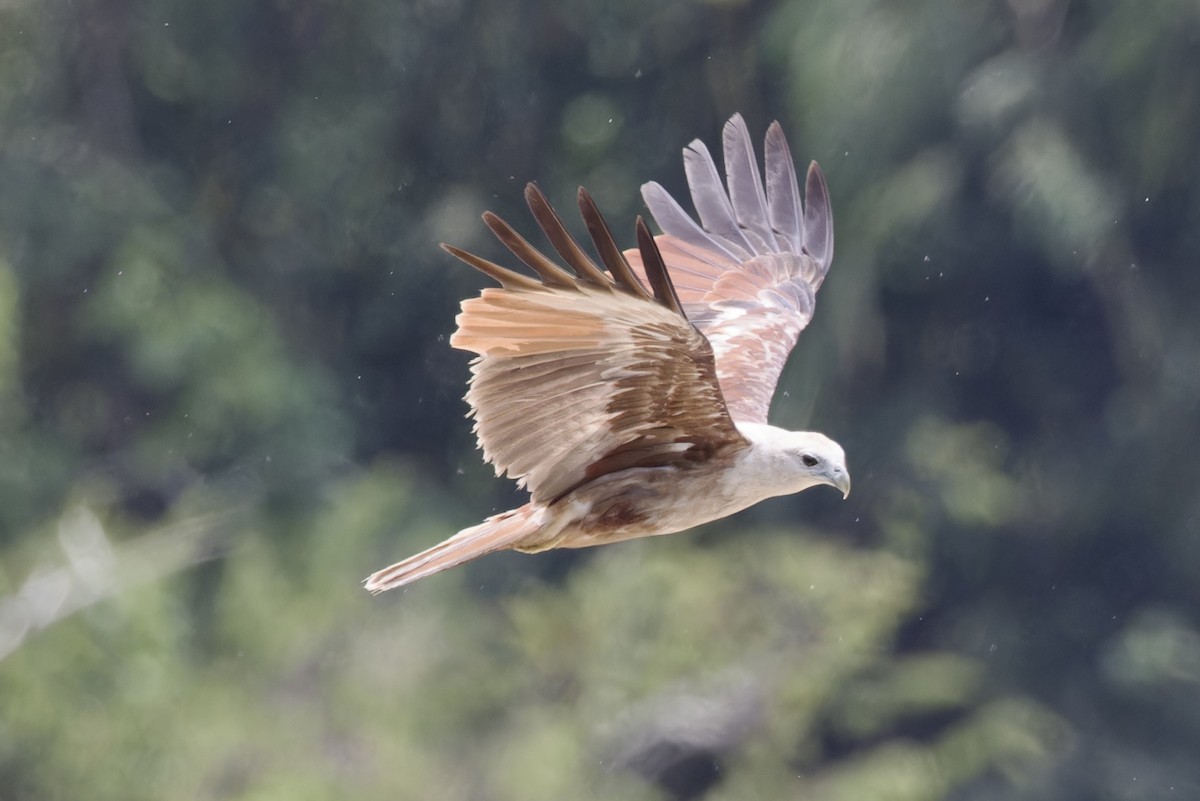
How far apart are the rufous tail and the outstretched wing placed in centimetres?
131

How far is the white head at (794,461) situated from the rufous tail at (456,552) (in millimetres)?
581

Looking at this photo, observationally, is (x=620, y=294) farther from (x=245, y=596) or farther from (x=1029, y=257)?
(x=1029, y=257)

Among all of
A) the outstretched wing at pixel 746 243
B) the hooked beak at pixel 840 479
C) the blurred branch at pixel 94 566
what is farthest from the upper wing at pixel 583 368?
the blurred branch at pixel 94 566

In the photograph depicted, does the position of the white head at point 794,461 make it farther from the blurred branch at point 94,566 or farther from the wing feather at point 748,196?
the blurred branch at point 94,566

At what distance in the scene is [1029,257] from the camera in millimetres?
11898

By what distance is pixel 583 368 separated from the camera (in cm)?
409

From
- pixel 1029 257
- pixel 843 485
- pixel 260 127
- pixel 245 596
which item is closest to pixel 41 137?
pixel 260 127

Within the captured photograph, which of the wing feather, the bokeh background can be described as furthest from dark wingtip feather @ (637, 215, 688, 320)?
the bokeh background

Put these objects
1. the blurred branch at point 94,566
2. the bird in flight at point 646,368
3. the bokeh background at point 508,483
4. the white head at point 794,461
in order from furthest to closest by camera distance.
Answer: the bokeh background at point 508,483 < the blurred branch at point 94,566 < the white head at point 794,461 < the bird in flight at point 646,368

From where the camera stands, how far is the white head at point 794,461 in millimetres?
4508

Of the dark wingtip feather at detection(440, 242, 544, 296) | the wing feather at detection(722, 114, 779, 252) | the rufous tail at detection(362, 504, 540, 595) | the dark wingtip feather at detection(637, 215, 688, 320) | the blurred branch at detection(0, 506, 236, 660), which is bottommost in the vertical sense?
the rufous tail at detection(362, 504, 540, 595)

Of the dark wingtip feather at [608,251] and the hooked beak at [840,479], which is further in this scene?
the hooked beak at [840,479]

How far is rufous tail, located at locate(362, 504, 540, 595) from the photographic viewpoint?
14.0 feet

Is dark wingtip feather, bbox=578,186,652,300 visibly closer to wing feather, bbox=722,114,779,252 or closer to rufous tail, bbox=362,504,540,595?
rufous tail, bbox=362,504,540,595
